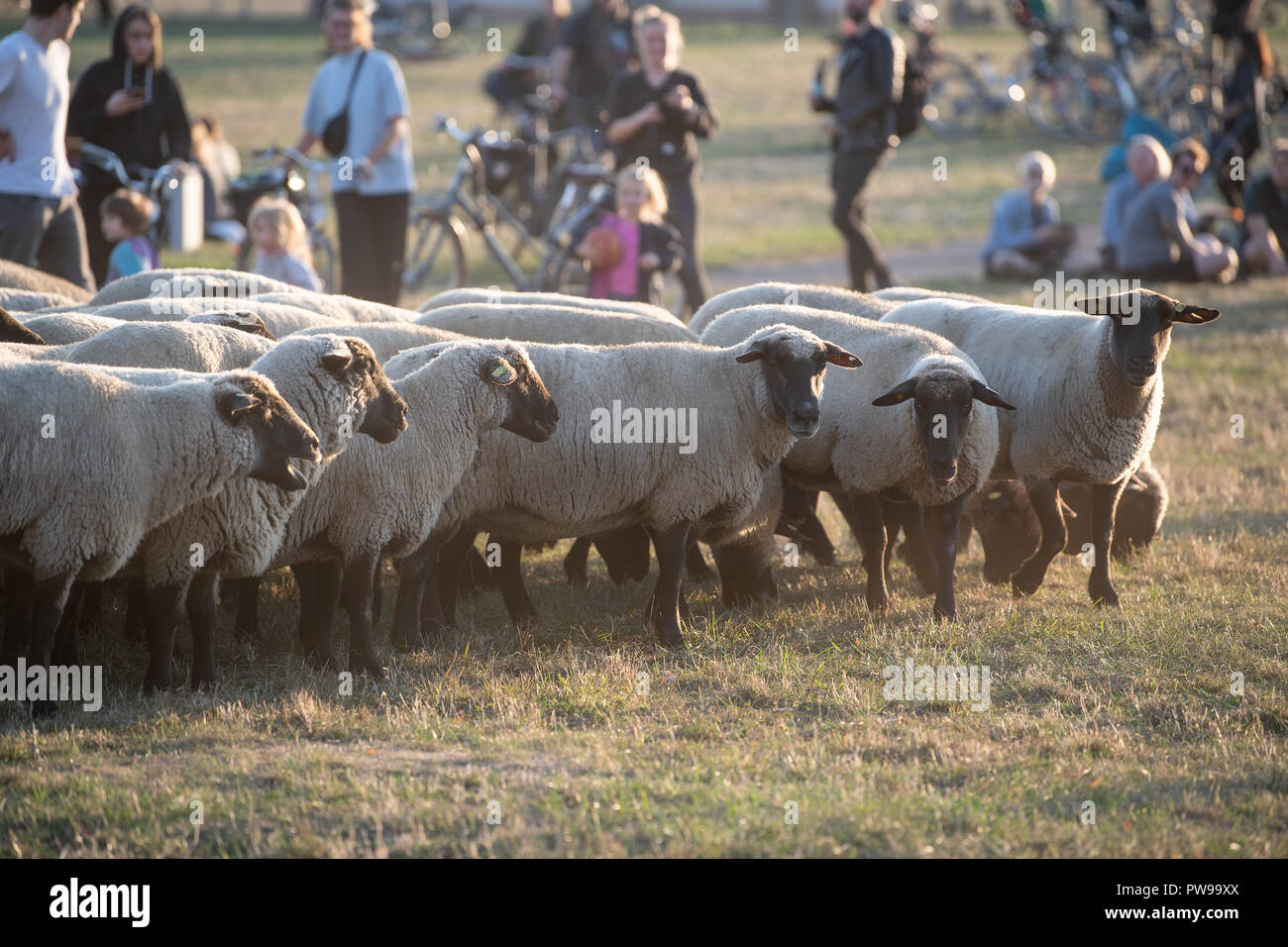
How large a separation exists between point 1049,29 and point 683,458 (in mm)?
23751

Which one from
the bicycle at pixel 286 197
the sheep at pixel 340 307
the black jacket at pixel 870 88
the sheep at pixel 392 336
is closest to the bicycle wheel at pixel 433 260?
the bicycle at pixel 286 197

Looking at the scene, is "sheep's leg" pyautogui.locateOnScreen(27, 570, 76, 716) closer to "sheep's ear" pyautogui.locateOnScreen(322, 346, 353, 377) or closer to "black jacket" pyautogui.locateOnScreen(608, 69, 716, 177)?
"sheep's ear" pyautogui.locateOnScreen(322, 346, 353, 377)

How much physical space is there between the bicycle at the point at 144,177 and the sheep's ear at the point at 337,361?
522 centimetres

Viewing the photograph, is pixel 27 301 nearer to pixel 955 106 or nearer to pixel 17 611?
pixel 17 611

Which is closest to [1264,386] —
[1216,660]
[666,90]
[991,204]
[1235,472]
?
[1235,472]

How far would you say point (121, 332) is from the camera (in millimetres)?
6688

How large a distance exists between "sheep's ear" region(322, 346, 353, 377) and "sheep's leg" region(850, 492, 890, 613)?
2.79 metres

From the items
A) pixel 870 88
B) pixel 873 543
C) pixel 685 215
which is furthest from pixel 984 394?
pixel 870 88

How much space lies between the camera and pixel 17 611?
5.79 meters

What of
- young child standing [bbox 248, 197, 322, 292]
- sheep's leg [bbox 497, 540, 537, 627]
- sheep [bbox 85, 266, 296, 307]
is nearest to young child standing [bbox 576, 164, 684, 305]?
young child standing [bbox 248, 197, 322, 292]

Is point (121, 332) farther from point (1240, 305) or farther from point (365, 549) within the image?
point (1240, 305)

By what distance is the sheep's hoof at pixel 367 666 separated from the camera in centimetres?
638

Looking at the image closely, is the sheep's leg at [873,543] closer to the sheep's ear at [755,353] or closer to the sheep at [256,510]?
the sheep's ear at [755,353]
